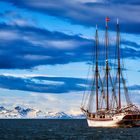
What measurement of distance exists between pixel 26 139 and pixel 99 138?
1776cm

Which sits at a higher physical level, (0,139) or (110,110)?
(110,110)

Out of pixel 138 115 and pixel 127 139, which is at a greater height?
pixel 138 115

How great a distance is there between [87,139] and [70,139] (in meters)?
3.99

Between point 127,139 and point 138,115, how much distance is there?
6582cm

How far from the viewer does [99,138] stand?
458 feet

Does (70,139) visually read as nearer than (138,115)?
Yes

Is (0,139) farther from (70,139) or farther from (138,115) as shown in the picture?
(138,115)

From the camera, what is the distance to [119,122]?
198 metres

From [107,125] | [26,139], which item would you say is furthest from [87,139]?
[107,125]

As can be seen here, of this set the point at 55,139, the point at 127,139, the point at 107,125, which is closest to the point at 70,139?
the point at 55,139

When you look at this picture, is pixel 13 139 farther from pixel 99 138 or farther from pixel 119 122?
pixel 119 122

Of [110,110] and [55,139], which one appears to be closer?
A: [55,139]

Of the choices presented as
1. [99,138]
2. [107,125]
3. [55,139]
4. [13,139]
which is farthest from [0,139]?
[107,125]

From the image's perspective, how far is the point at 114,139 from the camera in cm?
13500
